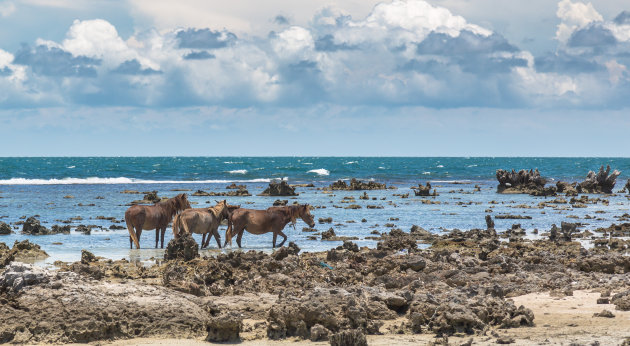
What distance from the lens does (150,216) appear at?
20.4m

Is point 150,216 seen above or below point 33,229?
above

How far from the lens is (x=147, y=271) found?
1459 cm

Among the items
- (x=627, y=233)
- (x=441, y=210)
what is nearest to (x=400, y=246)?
(x=627, y=233)

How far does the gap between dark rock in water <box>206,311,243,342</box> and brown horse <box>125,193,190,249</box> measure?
1093 cm

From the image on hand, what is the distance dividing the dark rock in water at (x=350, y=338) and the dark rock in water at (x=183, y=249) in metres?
8.16

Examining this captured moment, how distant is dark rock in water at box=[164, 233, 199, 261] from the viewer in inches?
640

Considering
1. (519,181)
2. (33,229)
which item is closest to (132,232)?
(33,229)

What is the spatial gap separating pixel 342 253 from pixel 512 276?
4.08m

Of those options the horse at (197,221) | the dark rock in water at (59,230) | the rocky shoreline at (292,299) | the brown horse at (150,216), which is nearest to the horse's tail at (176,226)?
the horse at (197,221)

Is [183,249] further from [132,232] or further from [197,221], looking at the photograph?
[132,232]

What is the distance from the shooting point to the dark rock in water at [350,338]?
27.9 feet

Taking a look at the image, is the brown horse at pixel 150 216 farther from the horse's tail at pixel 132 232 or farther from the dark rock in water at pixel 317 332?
the dark rock in water at pixel 317 332

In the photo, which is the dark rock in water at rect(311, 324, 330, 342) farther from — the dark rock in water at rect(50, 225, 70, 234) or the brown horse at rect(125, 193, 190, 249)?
the dark rock in water at rect(50, 225, 70, 234)

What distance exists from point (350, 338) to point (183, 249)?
8657 mm
